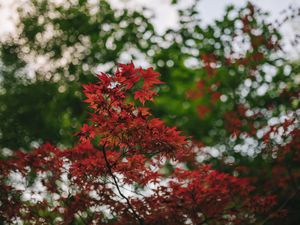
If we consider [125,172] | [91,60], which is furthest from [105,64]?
[125,172]

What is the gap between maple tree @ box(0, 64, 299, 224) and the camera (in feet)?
10.0

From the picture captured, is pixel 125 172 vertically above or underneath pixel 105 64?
underneath

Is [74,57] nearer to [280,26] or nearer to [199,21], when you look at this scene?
[199,21]

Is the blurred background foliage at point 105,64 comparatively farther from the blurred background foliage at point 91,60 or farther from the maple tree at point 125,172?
the maple tree at point 125,172

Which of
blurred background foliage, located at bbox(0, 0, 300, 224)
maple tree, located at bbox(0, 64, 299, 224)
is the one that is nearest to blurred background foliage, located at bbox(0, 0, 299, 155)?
blurred background foliage, located at bbox(0, 0, 300, 224)

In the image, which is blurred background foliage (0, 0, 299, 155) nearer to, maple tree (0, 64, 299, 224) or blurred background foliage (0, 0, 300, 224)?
blurred background foliage (0, 0, 300, 224)

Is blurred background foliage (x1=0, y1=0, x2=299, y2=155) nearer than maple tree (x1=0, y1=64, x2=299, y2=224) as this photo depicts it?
No

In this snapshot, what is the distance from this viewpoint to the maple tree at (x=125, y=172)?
3.06m

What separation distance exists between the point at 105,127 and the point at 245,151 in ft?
19.0

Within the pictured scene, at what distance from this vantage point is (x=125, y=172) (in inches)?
137

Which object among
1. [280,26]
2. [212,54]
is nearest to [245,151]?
[212,54]

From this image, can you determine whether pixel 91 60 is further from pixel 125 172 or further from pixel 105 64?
pixel 125 172

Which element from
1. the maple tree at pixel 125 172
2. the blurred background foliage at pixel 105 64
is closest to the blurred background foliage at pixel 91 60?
the blurred background foliage at pixel 105 64

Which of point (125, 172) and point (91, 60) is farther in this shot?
point (91, 60)
